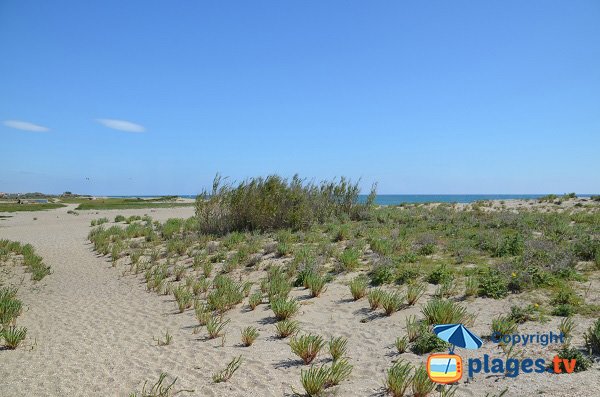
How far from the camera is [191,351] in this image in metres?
6.15

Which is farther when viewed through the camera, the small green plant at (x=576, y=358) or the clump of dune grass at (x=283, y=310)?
the clump of dune grass at (x=283, y=310)

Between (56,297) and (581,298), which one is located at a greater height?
(581,298)

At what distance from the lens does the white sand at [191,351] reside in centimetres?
479

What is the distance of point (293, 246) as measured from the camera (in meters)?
14.0

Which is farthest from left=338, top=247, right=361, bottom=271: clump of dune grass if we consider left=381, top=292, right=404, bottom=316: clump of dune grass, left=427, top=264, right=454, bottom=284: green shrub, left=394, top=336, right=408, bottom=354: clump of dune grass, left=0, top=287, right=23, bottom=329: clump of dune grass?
left=0, top=287, right=23, bottom=329: clump of dune grass

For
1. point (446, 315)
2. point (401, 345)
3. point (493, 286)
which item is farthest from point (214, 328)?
point (493, 286)

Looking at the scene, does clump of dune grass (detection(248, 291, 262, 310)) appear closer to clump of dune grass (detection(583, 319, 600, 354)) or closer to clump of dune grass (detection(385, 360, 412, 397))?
clump of dune grass (detection(385, 360, 412, 397))

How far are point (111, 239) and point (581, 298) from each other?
771 inches

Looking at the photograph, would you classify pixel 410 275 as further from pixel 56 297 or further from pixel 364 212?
pixel 364 212

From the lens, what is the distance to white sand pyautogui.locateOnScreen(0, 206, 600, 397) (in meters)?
4.79

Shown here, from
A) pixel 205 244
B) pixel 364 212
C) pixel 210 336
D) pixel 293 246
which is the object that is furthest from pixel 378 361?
pixel 364 212

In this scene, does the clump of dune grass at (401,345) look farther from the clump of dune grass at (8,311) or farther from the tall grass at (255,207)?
the tall grass at (255,207)

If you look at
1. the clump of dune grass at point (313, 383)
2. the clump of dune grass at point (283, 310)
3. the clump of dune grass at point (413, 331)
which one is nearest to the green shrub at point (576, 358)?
the clump of dune grass at point (413, 331)

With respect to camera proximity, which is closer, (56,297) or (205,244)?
(56,297)
